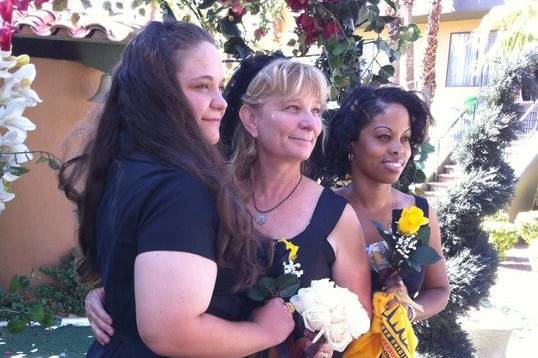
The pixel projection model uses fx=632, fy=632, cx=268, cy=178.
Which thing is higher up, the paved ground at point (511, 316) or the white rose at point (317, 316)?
the white rose at point (317, 316)

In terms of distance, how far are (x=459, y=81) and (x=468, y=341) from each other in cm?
1609

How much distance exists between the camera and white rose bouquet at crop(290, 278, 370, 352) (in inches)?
70.8

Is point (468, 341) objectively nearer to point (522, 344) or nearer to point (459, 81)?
point (522, 344)

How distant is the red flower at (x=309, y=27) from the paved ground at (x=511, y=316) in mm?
2737

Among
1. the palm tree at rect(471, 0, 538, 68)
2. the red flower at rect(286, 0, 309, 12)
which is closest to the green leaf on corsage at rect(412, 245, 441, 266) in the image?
the red flower at rect(286, 0, 309, 12)

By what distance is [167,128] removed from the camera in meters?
1.55

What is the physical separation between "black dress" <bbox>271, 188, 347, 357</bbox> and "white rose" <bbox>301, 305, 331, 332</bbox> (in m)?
0.16

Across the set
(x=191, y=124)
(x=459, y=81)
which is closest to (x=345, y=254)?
(x=191, y=124)

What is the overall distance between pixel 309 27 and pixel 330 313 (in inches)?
53.2

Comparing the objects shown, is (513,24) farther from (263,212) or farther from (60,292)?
(263,212)

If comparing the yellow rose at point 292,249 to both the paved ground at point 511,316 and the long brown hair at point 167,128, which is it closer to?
the long brown hair at point 167,128

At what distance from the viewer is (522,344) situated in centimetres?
680

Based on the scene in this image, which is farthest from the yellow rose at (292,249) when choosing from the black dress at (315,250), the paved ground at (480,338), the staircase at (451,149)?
the staircase at (451,149)

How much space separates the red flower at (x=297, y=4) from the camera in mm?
2588
